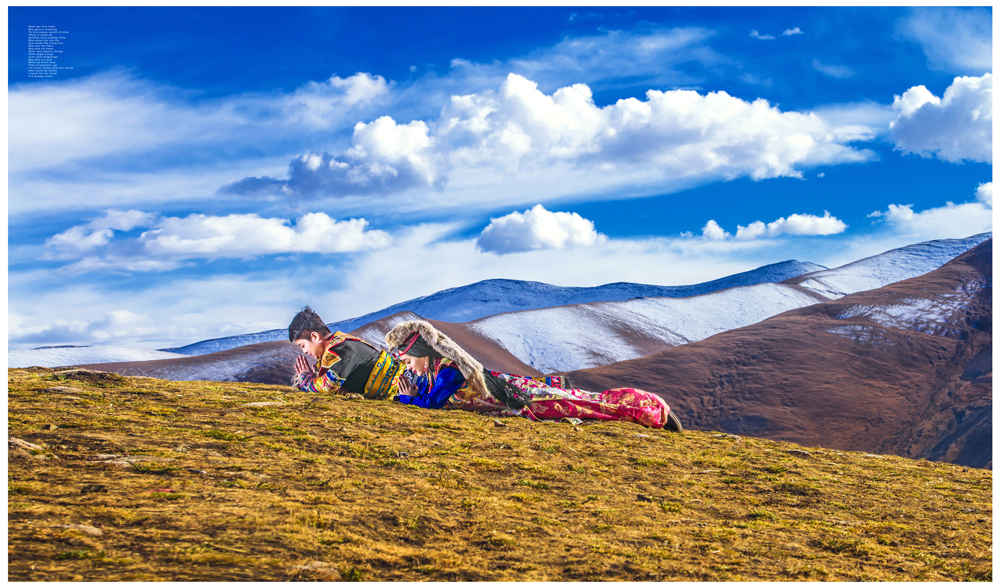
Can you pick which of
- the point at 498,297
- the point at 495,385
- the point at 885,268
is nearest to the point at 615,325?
the point at 498,297

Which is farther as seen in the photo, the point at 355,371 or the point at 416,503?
the point at 355,371

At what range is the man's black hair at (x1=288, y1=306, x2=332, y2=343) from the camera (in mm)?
9156

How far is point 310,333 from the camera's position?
914 centimetres

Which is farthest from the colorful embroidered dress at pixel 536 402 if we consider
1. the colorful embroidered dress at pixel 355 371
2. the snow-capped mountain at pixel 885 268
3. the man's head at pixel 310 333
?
the snow-capped mountain at pixel 885 268

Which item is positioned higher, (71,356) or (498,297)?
(498,297)

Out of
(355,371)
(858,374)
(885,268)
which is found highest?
(885,268)

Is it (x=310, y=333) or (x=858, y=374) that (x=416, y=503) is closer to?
(x=310, y=333)

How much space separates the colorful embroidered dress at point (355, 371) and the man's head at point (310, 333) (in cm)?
15

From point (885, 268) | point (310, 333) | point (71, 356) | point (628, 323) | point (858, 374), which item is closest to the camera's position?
point (310, 333)

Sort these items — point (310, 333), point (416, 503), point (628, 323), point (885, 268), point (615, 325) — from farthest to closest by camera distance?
point (885, 268)
point (628, 323)
point (615, 325)
point (310, 333)
point (416, 503)

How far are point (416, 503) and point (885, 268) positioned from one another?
64354mm

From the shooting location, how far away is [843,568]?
390cm

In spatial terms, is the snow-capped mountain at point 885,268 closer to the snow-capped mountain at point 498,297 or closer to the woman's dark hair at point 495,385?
the snow-capped mountain at point 498,297

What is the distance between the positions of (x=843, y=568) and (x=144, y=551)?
4.04m
